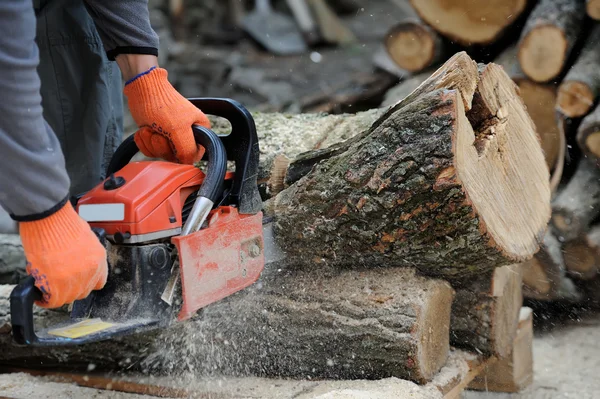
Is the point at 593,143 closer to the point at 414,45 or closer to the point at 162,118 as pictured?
the point at 414,45

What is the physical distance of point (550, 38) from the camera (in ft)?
10.3

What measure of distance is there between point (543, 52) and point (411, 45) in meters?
0.83

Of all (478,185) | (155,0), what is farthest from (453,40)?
(155,0)

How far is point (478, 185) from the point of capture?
70.3 inches

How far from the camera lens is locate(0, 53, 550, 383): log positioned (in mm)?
1735

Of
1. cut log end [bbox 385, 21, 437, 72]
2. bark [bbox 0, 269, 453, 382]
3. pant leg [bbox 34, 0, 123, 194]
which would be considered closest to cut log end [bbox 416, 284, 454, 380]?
bark [bbox 0, 269, 453, 382]

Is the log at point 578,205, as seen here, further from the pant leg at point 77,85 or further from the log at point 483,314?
the pant leg at point 77,85

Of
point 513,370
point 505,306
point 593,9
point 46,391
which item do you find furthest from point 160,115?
point 593,9

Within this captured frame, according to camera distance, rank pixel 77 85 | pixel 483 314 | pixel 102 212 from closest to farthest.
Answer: pixel 102 212 < pixel 483 314 < pixel 77 85

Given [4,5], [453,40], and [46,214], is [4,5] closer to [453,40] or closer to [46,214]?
[46,214]

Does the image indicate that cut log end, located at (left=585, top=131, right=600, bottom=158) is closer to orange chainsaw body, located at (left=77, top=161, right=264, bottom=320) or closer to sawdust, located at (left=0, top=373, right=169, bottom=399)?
orange chainsaw body, located at (left=77, top=161, right=264, bottom=320)

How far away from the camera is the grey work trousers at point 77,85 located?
2295 mm

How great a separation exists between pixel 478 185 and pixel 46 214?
3.70ft

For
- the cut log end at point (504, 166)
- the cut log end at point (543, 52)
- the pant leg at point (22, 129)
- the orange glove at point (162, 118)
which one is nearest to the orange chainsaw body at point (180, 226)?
the orange glove at point (162, 118)
